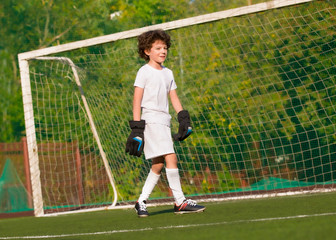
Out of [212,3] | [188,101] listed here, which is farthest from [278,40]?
[212,3]

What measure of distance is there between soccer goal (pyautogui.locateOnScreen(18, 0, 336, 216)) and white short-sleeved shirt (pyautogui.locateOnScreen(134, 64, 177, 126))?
1.87 metres

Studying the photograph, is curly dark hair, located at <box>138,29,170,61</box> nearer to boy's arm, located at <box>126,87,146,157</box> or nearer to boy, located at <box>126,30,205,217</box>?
boy, located at <box>126,30,205,217</box>

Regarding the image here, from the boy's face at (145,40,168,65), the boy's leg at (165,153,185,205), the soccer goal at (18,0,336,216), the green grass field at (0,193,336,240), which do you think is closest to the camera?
the green grass field at (0,193,336,240)

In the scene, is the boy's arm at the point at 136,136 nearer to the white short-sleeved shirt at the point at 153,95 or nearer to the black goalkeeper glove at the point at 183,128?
the white short-sleeved shirt at the point at 153,95

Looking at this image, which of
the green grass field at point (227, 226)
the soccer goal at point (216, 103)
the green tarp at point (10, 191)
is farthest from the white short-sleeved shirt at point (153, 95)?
the green tarp at point (10, 191)

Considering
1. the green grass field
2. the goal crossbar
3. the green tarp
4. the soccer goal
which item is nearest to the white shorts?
the green grass field

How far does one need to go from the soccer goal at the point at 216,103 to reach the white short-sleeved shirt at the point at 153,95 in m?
1.87

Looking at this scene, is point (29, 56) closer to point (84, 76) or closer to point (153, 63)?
point (84, 76)

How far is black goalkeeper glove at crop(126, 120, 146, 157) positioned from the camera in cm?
487

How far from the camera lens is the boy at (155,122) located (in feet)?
16.2

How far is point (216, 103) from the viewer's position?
8.02m

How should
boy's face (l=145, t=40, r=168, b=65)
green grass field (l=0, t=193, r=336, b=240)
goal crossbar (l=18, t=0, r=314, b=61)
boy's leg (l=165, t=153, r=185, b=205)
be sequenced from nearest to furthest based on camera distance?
green grass field (l=0, t=193, r=336, b=240), boy's leg (l=165, t=153, r=185, b=205), boy's face (l=145, t=40, r=168, b=65), goal crossbar (l=18, t=0, r=314, b=61)

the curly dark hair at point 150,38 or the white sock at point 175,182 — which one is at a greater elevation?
the curly dark hair at point 150,38

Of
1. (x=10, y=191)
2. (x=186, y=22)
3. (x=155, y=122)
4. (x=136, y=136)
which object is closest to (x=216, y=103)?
(x=186, y=22)
